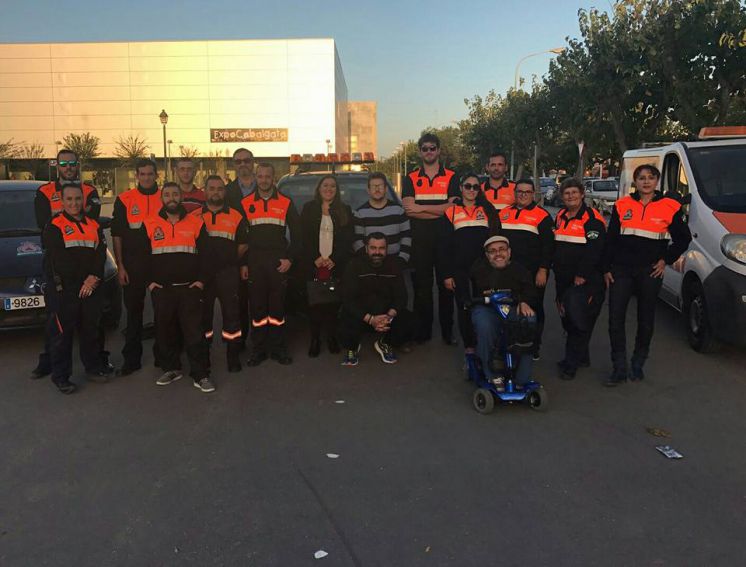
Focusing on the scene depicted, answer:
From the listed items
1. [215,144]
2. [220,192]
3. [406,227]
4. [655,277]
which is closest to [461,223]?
[406,227]

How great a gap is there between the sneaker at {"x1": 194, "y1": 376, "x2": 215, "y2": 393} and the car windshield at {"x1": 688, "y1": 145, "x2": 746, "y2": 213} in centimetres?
518

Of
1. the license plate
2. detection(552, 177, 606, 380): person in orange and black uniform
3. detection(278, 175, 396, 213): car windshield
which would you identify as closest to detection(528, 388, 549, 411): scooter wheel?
detection(552, 177, 606, 380): person in orange and black uniform

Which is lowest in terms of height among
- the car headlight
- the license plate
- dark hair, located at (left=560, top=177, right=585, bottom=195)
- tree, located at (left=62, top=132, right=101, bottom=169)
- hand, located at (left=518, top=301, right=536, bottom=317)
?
the license plate

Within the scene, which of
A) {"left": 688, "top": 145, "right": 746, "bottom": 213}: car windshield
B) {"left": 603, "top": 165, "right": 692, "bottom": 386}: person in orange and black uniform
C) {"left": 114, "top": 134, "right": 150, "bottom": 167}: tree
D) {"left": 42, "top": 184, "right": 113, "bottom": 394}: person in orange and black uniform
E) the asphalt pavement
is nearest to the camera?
the asphalt pavement

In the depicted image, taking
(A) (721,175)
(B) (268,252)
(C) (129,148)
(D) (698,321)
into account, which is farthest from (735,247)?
(C) (129,148)

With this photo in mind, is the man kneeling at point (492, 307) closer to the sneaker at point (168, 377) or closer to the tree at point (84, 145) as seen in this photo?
the sneaker at point (168, 377)

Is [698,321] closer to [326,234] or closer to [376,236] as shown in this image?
[376,236]

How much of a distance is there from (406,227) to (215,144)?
58118 mm

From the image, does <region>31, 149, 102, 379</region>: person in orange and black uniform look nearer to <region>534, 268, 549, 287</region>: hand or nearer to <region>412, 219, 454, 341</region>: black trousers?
<region>412, 219, 454, 341</region>: black trousers

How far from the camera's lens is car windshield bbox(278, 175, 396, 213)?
7305mm

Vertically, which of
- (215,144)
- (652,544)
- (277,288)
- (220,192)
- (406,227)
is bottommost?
(652,544)

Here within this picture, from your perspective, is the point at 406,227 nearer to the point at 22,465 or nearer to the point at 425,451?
the point at 425,451

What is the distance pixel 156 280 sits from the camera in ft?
16.6

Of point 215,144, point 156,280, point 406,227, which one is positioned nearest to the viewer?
point 156,280
